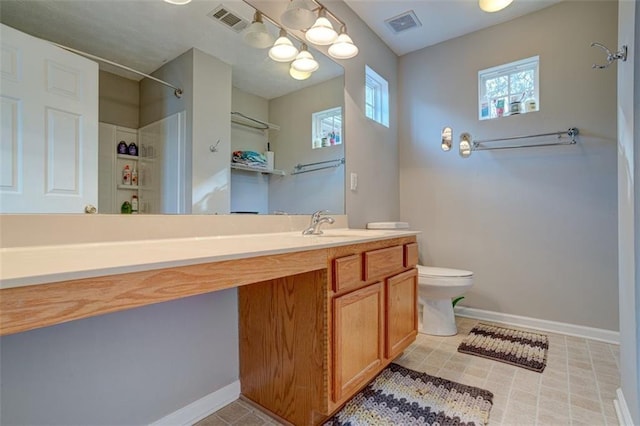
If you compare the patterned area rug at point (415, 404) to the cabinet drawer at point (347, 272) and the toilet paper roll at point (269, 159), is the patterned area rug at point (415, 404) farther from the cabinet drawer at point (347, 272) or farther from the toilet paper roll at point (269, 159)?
the toilet paper roll at point (269, 159)

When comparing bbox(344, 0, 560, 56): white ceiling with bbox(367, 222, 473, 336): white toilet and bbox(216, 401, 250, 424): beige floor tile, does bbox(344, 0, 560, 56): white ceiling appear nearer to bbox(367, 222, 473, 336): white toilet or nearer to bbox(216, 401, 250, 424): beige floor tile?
bbox(367, 222, 473, 336): white toilet

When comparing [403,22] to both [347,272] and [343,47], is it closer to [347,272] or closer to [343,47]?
[343,47]

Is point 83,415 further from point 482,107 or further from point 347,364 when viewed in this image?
point 482,107

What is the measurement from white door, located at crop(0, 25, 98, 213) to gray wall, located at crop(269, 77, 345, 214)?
0.88 metres

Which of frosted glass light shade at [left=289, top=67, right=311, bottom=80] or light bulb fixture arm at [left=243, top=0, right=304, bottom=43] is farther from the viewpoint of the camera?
frosted glass light shade at [left=289, top=67, right=311, bottom=80]

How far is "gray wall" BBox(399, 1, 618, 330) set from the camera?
2146 millimetres

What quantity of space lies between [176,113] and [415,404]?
5.63ft

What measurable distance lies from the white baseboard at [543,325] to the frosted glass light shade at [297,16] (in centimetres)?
257

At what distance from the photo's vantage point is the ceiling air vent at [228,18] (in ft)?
4.61

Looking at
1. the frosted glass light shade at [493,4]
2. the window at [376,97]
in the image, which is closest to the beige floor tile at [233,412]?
the window at [376,97]

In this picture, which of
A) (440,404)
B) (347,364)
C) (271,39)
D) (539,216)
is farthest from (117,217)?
(539,216)

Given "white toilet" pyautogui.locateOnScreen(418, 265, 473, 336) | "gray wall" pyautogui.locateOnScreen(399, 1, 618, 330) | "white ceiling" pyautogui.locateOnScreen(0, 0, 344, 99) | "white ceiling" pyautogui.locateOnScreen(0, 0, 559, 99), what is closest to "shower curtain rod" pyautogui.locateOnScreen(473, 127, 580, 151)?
"gray wall" pyautogui.locateOnScreen(399, 1, 618, 330)

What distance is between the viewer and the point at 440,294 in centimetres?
219

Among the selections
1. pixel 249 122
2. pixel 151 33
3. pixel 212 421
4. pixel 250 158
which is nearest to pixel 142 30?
pixel 151 33
